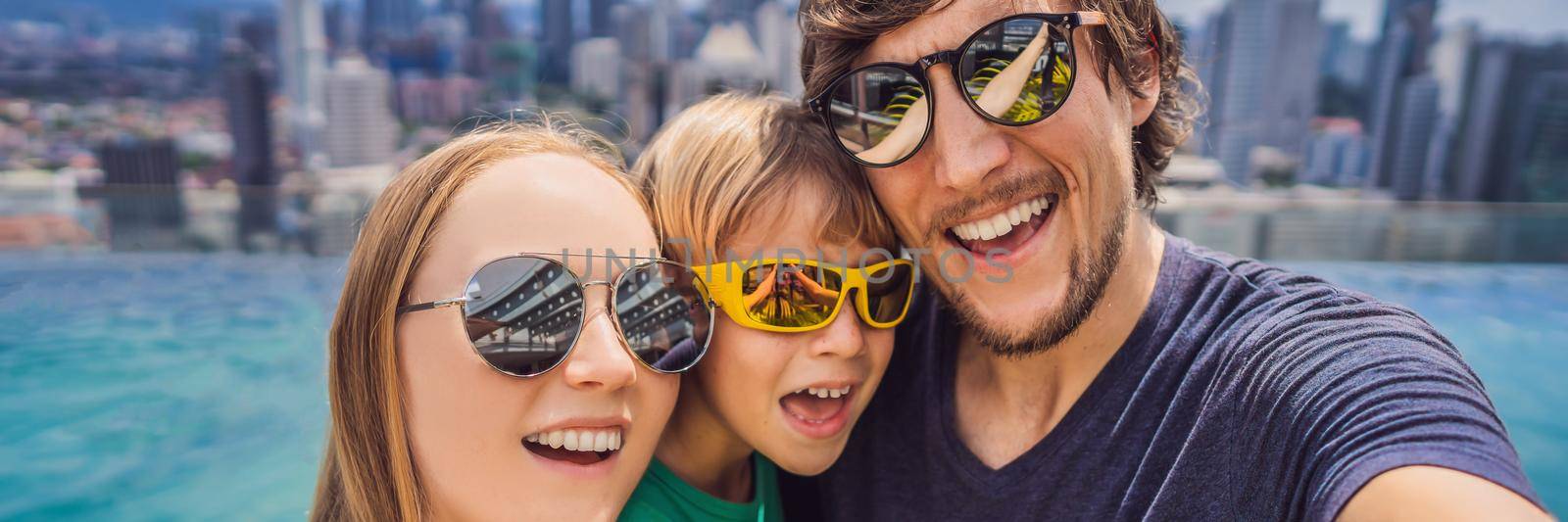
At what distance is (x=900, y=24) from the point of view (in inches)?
64.7

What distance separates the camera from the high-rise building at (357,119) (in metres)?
27.5

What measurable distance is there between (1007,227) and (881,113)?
36 cm

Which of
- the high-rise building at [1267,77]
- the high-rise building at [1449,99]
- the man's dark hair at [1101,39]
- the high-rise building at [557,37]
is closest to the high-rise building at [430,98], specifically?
the high-rise building at [557,37]

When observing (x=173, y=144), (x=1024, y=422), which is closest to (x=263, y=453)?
(x=1024, y=422)

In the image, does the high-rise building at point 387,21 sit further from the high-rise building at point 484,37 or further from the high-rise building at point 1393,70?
the high-rise building at point 1393,70

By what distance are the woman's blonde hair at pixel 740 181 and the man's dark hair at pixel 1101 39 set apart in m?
0.16

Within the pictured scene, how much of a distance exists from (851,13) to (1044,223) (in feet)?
1.99

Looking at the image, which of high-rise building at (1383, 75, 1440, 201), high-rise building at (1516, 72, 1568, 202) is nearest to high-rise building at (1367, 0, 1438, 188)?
high-rise building at (1383, 75, 1440, 201)

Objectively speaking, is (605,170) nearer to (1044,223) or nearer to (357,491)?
(357,491)

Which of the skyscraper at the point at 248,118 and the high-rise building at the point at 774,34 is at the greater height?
the high-rise building at the point at 774,34

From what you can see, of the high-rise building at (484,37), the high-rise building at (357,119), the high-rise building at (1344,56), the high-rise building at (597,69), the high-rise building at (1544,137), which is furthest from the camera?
the high-rise building at (484,37)

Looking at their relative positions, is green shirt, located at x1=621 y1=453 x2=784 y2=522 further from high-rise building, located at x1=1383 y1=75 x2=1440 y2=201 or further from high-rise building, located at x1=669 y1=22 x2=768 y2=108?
high-rise building, located at x1=669 y1=22 x2=768 y2=108

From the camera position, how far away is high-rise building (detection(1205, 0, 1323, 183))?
947 inches

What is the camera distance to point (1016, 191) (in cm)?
165
